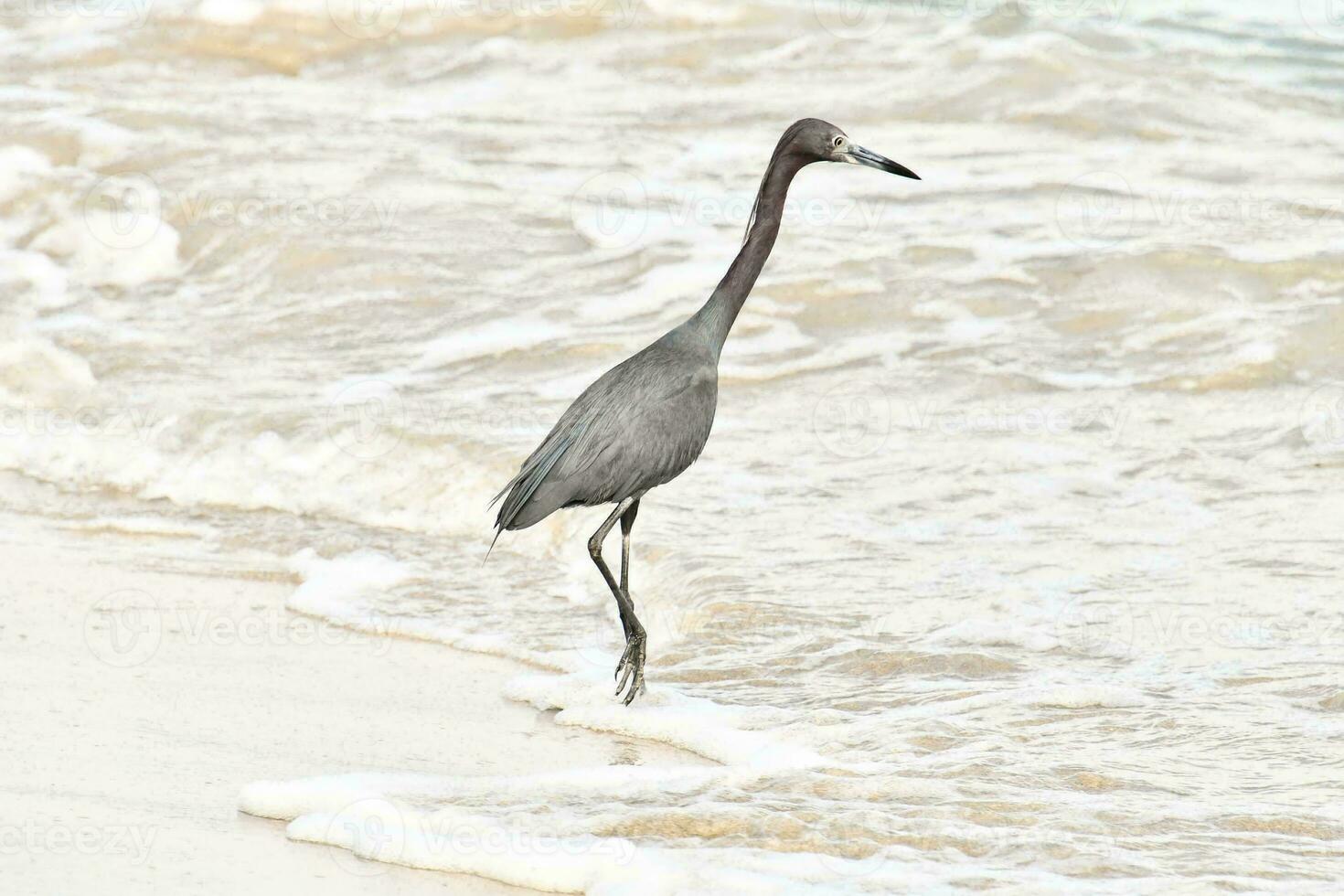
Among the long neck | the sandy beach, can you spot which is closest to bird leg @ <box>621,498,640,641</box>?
the sandy beach

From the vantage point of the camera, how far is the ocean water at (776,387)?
4438mm

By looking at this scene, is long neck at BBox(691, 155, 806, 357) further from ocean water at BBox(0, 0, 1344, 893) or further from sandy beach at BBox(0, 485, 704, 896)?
sandy beach at BBox(0, 485, 704, 896)

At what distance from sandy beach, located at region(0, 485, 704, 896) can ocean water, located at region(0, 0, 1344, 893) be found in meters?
0.13

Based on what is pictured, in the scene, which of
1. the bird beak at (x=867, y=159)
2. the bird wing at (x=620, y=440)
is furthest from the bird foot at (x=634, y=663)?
the bird beak at (x=867, y=159)

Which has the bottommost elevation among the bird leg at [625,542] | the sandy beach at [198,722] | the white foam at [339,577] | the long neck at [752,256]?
the white foam at [339,577]

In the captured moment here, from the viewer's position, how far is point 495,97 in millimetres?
13562

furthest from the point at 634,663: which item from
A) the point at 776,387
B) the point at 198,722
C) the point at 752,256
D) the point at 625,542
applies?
the point at 776,387

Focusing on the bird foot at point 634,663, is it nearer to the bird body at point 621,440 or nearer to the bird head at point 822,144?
the bird body at point 621,440

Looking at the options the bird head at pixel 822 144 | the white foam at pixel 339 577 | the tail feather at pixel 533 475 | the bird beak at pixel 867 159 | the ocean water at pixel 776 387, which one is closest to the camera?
the ocean water at pixel 776 387

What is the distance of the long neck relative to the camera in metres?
5.90

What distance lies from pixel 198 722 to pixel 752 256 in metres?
2.46

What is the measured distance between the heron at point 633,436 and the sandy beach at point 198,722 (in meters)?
0.59

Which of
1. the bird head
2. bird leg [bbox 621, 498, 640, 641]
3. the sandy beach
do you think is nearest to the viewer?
the sandy beach

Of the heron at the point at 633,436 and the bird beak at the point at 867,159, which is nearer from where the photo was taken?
the heron at the point at 633,436
